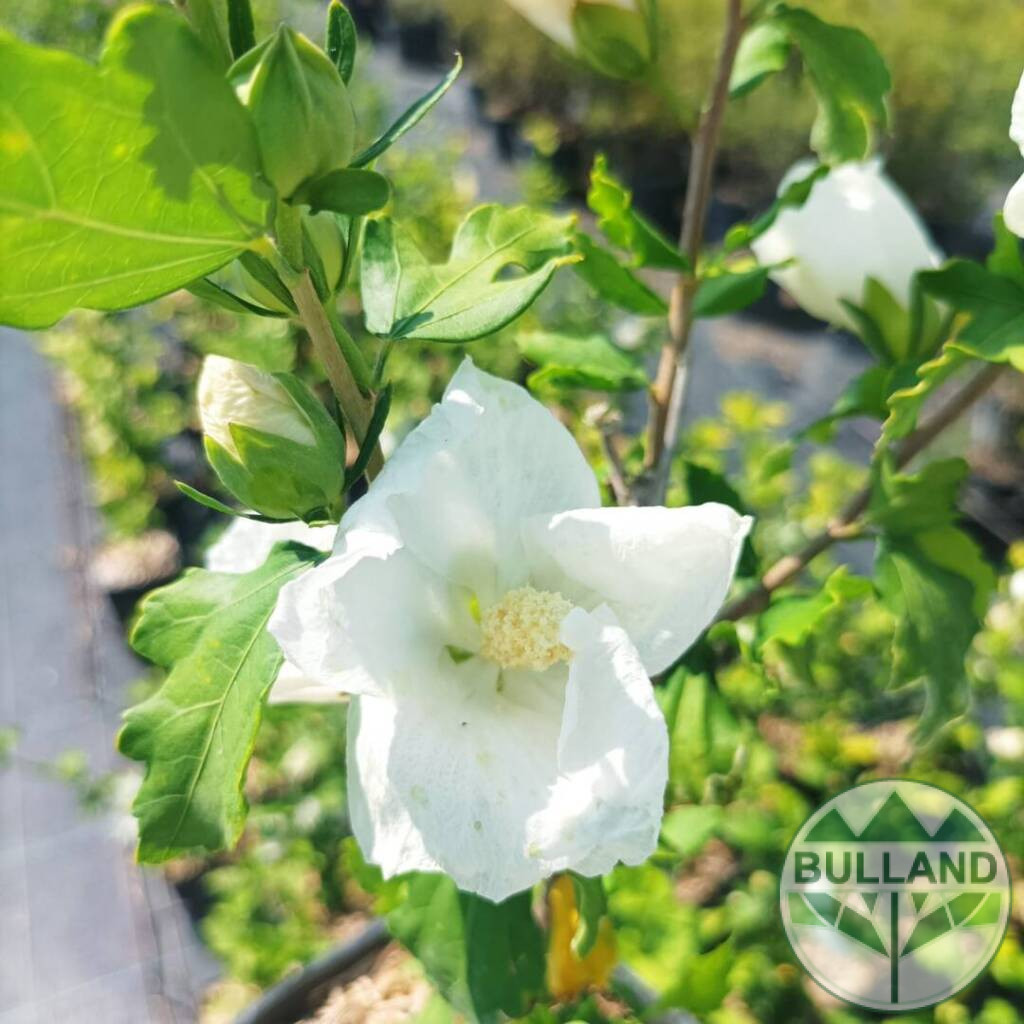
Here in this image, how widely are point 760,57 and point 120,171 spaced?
45cm

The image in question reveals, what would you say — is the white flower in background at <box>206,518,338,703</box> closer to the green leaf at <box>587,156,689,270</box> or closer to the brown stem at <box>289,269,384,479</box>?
the brown stem at <box>289,269,384,479</box>

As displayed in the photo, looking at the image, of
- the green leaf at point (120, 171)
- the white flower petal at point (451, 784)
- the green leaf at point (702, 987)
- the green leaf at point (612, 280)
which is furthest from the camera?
the green leaf at point (702, 987)

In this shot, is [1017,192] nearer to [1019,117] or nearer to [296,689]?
[1019,117]

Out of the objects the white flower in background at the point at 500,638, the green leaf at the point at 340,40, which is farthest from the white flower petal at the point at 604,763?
the green leaf at the point at 340,40

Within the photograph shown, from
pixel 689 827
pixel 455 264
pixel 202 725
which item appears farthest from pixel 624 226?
pixel 689 827

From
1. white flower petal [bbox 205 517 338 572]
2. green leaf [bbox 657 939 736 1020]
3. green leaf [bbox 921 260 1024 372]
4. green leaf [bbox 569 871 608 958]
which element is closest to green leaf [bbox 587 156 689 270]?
green leaf [bbox 921 260 1024 372]

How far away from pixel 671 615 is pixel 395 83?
11.3 ft

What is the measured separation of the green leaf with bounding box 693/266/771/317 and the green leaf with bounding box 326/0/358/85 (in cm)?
28

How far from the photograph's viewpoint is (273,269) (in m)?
0.37

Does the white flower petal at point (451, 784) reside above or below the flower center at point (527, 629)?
below

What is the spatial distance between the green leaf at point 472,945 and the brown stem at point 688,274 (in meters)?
0.26

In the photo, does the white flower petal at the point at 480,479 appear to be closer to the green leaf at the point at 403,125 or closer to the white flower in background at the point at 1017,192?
the green leaf at the point at 403,125

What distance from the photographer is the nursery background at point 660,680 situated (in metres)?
0.64

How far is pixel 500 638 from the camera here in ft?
1.38
